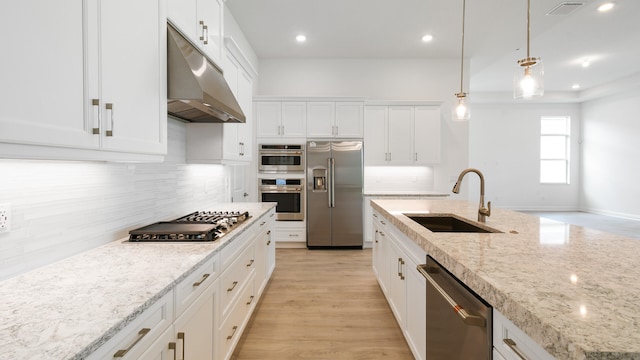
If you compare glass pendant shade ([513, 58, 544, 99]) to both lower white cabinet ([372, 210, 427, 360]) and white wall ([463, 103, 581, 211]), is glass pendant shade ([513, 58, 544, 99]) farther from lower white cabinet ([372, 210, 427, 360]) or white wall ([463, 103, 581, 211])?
white wall ([463, 103, 581, 211])

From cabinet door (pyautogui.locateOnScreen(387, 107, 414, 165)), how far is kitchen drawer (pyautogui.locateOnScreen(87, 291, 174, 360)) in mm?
4454

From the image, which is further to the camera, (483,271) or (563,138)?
(563,138)

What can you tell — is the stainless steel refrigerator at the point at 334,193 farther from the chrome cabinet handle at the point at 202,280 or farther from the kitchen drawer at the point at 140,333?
the kitchen drawer at the point at 140,333

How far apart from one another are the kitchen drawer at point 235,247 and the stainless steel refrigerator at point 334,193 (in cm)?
238

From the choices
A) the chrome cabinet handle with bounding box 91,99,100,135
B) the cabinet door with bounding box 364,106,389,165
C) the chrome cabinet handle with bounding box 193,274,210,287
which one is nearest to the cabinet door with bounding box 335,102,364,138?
the cabinet door with bounding box 364,106,389,165

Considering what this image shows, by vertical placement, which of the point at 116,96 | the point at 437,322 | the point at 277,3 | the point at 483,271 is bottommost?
the point at 437,322

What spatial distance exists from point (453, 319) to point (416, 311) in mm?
585

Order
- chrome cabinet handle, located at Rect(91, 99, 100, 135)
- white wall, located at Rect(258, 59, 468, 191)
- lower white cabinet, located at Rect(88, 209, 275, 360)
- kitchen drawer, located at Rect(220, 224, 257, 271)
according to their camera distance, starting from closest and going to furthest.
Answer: lower white cabinet, located at Rect(88, 209, 275, 360) < chrome cabinet handle, located at Rect(91, 99, 100, 135) < kitchen drawer, located at Rect(220, 224, 257, 271) < white wall, located at Rect(258, 59, 468, 191)

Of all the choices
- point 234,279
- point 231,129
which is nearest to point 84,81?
point 234,279

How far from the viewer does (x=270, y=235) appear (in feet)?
10.8

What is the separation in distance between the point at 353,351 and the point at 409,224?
1026mm

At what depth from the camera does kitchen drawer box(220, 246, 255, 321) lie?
1.76m

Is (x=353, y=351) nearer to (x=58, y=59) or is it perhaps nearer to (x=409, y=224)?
(x=409, y=224)

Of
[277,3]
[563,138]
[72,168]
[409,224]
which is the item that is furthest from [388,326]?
[563,138]
